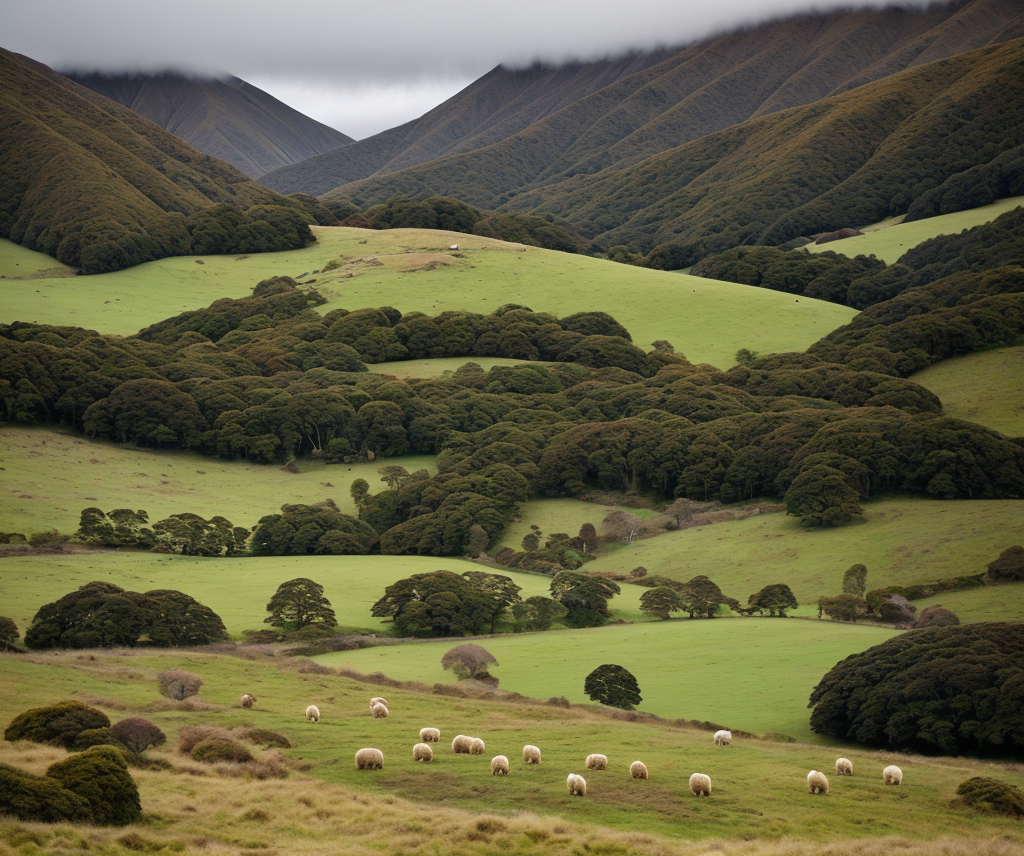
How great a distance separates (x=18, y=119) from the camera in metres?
176

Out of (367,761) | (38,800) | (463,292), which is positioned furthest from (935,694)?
(463,292)

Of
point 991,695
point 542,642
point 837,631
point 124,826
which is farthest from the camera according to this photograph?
point 542,642

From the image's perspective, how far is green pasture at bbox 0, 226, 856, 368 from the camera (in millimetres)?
119812

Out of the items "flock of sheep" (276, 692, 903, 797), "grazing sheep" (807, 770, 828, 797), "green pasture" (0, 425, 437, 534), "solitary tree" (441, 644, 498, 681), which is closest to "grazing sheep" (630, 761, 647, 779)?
"flock of sheep" (276, 692, 903, 797)

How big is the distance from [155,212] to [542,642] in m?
135

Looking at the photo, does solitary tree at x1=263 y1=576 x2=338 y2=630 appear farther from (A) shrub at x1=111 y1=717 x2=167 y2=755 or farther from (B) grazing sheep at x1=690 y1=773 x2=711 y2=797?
(B) grazing sheep at x1=690 y1=773 x2=711 y2=797

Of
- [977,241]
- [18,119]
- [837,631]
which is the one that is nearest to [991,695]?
[837,631]

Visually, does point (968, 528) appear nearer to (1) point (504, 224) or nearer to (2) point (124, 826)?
(2) point (124, 826)

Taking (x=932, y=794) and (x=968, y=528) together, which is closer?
(x=932, y=794)

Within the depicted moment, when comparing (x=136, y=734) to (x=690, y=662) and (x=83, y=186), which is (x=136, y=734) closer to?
(x=690, y=662)

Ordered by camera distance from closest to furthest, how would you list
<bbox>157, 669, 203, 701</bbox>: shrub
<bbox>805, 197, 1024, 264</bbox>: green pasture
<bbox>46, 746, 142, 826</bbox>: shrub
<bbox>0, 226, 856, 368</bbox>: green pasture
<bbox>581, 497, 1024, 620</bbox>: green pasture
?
<bbox>46, 746, 142, 826</bbox>: shrub → <bbox>157, 669, 203, 701</bbox>: shrub → <bbox>581, 497, 1024, 620</bbox>: green pasture → <bbox>0, 226, 856, 368</bbox>: green pasture → <bbox>805, 197, 1024, 264</bbox>: green pasture

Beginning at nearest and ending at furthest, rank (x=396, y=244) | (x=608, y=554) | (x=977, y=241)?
(x=608, y=554) → (x=977, y=241) → (x=396, y=244)

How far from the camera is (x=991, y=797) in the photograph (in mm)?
22078

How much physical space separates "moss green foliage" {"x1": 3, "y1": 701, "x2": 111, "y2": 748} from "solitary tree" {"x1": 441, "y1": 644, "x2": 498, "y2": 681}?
57.5 ft
